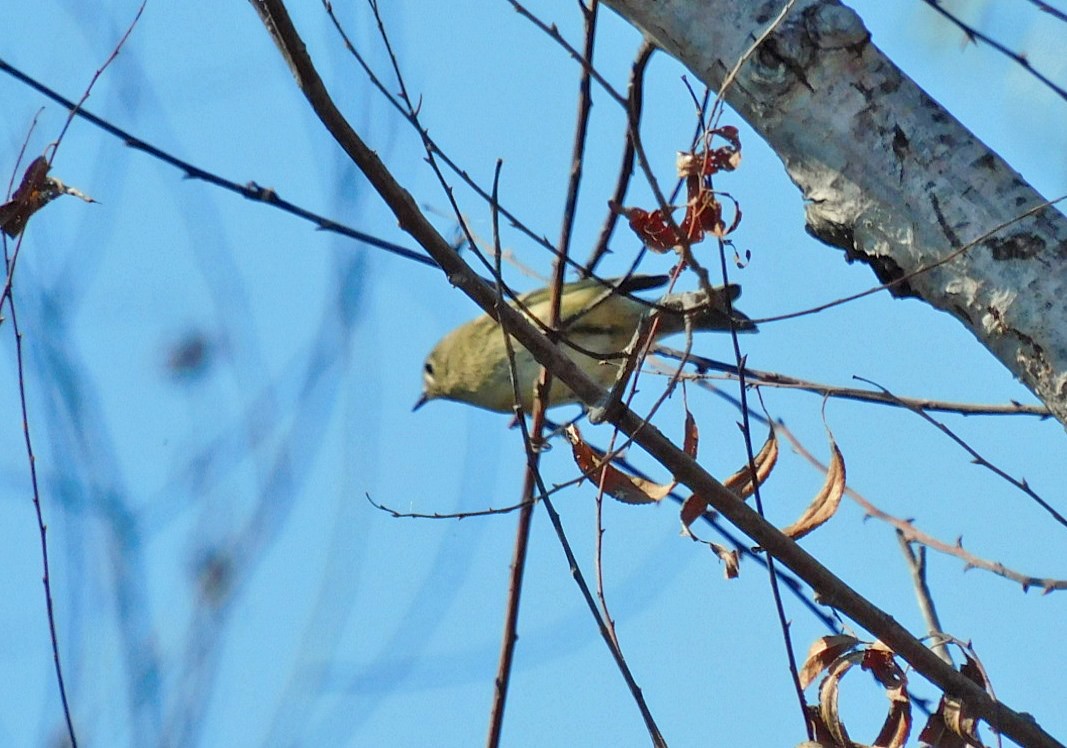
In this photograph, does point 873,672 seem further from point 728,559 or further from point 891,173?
point 891,173

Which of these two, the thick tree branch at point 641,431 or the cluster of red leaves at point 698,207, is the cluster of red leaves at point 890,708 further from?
the cluster of red leaves at point 698,207

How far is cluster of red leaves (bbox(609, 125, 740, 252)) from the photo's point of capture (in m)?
1.89

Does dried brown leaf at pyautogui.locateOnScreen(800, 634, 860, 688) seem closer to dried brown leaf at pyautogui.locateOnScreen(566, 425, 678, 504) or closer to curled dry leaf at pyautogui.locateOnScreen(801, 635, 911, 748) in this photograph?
curled dry leaf at pyautogui.locateOnScreen(801, 635, 911, 748)

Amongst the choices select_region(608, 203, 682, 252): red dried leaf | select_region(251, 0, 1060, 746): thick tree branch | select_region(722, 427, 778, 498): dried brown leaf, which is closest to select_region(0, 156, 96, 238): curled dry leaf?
select_region(251, 0, 1060, 746): thick tree branch

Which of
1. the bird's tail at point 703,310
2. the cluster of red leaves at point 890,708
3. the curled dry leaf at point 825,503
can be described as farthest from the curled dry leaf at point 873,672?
the bird's tail at point 703,310

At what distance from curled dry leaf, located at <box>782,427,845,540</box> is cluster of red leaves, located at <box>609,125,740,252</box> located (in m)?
0.43

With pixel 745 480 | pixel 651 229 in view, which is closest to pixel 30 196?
pixel 651 229

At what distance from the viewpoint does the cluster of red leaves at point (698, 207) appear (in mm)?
1890

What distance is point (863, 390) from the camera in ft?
8.63

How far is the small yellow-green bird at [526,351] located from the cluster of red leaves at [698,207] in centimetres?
203

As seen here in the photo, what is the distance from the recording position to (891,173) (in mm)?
1915

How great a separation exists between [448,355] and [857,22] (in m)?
3.79

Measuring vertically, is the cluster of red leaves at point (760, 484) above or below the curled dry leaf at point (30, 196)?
below

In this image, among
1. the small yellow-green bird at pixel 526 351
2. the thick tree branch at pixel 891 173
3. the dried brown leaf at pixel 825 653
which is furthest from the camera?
the small yellow-green bird at pixel 526 351
